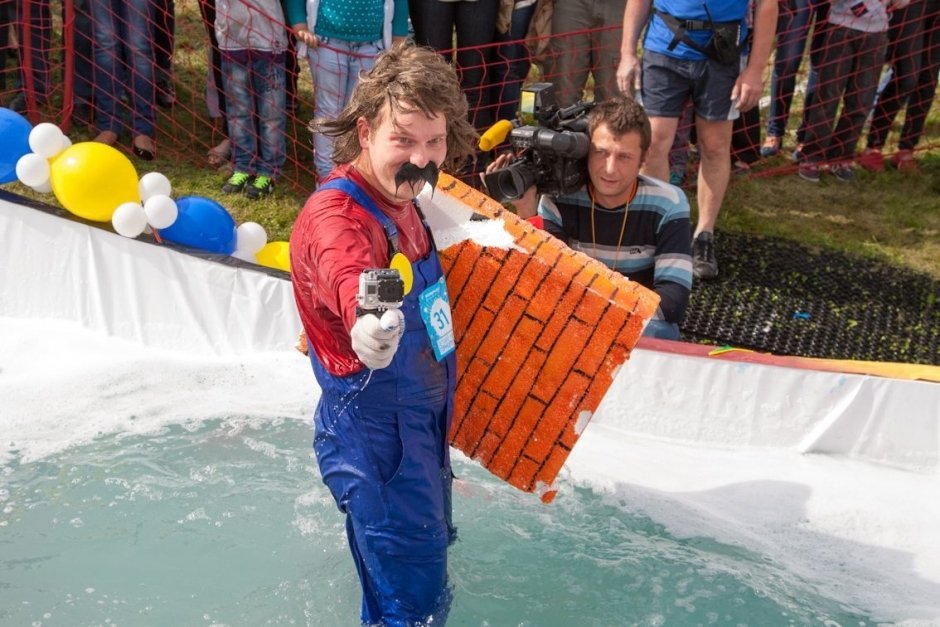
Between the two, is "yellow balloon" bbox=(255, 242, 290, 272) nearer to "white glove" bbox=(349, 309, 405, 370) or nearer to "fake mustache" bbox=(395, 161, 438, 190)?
"fake mustache" bbox=(395, 161, 438, 190)

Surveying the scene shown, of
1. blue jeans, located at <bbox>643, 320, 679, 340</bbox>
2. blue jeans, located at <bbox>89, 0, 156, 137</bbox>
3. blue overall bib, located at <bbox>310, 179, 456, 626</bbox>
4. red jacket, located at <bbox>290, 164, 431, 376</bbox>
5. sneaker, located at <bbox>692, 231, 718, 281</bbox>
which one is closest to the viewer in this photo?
red jacket, located at <bbox>290, 164, 431, 376</bbox>

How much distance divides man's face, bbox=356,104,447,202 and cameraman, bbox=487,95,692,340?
133 cm

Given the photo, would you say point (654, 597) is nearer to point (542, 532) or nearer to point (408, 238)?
point (542, 532)

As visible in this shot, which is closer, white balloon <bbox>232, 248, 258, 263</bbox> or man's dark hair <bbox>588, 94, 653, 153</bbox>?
man's dark hair <bbox>588, 94, 653, 153</bbox>

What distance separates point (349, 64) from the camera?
610cm

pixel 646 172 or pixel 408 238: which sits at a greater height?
pixel 408 238

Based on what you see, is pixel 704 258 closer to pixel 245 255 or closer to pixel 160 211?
pixel 245 255

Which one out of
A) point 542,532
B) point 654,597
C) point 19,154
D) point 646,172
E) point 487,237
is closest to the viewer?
point 487,237

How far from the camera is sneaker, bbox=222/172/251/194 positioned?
653 cm

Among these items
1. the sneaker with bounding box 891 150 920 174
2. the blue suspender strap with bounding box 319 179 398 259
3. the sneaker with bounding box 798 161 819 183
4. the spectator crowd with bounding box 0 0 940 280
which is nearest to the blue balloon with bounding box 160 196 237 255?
the spectator crowd with bounding box 0 0 940 280

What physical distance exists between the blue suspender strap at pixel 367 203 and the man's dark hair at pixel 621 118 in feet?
5.15

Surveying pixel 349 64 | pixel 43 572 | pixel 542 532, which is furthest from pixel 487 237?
pixel 349 64

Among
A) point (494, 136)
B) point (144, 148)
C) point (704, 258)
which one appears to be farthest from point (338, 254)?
point (144, 148)

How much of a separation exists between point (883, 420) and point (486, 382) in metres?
1.77
